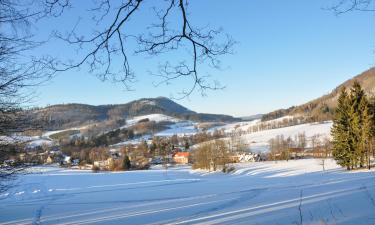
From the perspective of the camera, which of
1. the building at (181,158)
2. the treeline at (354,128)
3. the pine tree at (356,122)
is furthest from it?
the building at (181,158)

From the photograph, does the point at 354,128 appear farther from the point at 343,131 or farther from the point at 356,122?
the point at 343,131

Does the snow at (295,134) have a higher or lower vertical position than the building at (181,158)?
higher

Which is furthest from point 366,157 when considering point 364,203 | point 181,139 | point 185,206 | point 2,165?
point 181,139

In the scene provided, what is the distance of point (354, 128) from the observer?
38.0m

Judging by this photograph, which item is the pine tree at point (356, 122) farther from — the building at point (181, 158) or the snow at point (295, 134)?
the snow at point (295, 134)

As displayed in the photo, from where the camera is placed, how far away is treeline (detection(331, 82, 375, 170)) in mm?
37688

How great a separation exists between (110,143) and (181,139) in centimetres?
3001

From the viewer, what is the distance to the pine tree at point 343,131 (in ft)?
128

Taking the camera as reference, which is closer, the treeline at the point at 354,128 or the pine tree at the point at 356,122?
the treeline at the point at 354,128

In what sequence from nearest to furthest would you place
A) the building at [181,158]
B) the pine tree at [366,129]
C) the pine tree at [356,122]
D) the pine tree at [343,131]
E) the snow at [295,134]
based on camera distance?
the pine tree at [366,129] < the pine tree at [356,122] < the pine tree at [343,131] < the building at [181,158] < the snow at [295,134]

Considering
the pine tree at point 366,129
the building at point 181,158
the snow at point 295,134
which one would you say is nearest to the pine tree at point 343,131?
the pine tree at point 366,129

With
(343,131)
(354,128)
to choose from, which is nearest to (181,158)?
(343,131)

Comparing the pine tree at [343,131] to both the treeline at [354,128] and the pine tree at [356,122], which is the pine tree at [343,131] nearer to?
the treeline at [354,128]

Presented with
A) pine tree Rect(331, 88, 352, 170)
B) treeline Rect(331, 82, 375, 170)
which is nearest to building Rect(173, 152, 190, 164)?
pine tree Rect(331, 88, 352, 170)
